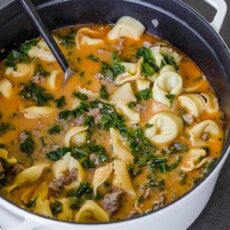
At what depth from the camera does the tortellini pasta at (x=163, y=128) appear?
2021mm

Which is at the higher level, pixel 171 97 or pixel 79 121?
pixel 79 121

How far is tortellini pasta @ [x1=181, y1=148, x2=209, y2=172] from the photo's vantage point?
1.94m

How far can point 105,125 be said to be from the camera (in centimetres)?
205

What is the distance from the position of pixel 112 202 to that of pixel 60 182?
0.66 feet

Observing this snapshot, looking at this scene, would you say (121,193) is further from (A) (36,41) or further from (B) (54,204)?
(A) (36,41)

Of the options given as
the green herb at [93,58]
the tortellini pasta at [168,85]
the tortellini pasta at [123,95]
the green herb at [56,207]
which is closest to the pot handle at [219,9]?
the tortellini pasta at [168,85]

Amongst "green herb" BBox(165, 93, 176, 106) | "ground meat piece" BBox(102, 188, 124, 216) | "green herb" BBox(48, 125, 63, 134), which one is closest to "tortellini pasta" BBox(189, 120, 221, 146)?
"green herb" BBox(165, 93, 176, 106)

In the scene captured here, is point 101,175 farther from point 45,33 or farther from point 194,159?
point 45,33

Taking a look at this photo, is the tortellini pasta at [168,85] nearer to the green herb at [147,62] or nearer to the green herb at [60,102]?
the green herb at [147,62]

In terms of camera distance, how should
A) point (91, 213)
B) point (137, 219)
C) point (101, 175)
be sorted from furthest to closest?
point (101, 175), point (91, 213), point (137, 219)

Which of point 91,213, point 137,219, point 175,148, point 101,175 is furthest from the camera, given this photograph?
point 175,148

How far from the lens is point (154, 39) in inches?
95.0

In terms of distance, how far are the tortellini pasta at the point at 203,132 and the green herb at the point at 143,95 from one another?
228 millimetres

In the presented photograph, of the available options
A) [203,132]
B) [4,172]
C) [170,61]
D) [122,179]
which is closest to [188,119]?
[203,132]
